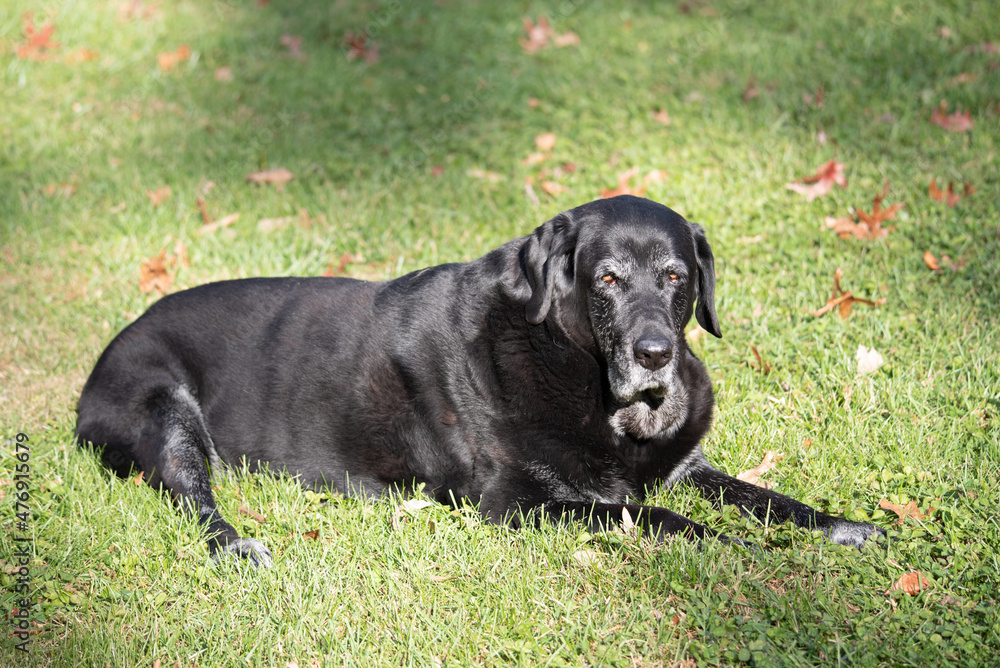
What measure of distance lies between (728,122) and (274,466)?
5.04 meters

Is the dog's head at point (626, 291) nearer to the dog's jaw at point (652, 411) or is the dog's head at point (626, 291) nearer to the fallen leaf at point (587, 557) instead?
the dog's jaw at point (652, 411)

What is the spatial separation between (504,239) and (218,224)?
235cm

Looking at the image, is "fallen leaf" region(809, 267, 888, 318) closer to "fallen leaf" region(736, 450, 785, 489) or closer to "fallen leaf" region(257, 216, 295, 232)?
"fallen leaf" region(736, 450, 785, 489)

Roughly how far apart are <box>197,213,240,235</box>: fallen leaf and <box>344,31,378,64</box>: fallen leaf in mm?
3356

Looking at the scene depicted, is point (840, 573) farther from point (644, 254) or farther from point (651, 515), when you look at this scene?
point (644, 254)

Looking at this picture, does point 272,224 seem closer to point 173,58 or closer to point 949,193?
point 173,58

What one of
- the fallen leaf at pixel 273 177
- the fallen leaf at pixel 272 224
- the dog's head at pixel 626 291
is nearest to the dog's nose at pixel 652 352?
the dog's head at pixel 626 291

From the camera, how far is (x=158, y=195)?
7102mm

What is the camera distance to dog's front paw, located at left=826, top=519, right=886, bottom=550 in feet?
11.3

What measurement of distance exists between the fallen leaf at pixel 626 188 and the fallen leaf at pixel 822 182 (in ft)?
3.61

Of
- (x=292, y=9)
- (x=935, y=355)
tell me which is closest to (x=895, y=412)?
(x=935, y=355)

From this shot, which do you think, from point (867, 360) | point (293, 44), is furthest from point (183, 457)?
point (293, 44)

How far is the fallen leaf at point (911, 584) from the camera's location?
3104mm

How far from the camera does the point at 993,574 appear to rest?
10.2 feet
